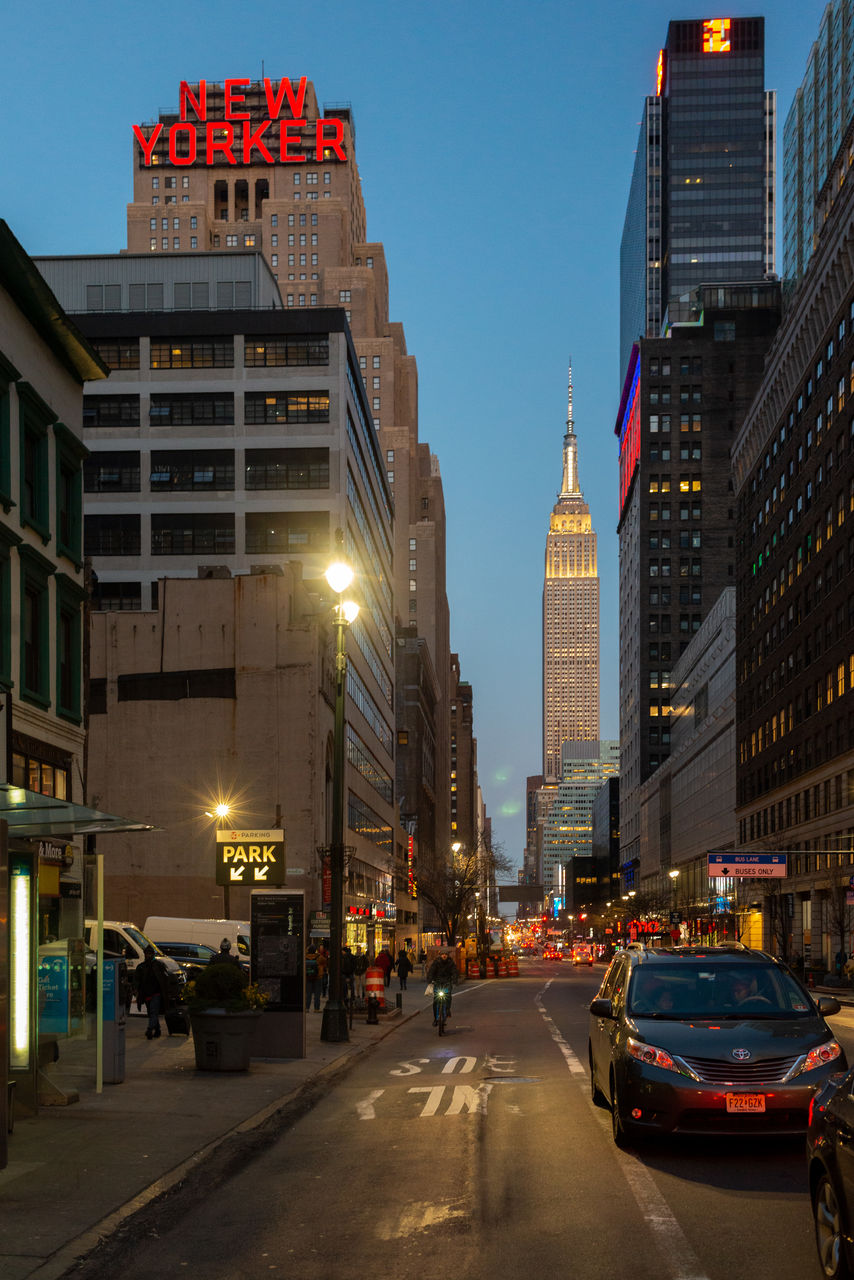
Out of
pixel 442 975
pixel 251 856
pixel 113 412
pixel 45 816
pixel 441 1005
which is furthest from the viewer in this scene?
pixel 113 412

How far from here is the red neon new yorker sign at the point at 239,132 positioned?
174 metres

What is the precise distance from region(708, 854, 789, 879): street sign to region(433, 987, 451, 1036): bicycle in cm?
3863

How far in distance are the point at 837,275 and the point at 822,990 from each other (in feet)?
122

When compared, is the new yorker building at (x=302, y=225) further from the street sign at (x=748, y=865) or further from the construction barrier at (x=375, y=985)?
the construction barrier at (x=375, y=985)

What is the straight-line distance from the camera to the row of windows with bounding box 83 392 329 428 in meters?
79.7

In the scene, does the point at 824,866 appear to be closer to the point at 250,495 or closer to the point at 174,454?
the point at 250,495

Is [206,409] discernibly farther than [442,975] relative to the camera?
Yes

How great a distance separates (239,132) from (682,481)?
73822 millimetres

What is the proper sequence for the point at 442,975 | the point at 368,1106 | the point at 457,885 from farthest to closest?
the point at 457,885 → the point at 442,975 → the point at 368,1106

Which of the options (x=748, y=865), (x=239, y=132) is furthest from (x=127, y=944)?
(x=239, y=132)

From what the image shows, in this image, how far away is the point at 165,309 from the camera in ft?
288

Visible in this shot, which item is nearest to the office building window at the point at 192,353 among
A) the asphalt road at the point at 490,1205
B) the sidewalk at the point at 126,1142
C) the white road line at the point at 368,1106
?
the sidewalk at the point at 126,1142

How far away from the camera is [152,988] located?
1092 inches

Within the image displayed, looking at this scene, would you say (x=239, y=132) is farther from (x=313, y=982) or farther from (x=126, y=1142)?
(x=126, y=1142)
